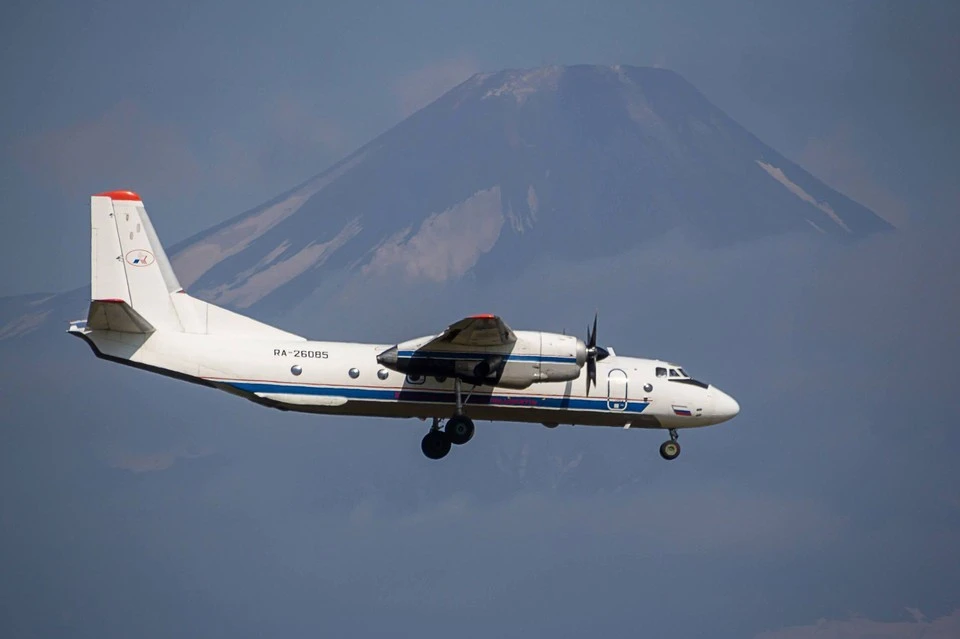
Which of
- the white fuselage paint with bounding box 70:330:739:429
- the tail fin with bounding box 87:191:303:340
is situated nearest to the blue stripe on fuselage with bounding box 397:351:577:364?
the white fuselage paint with bounding box 70:330:739:429

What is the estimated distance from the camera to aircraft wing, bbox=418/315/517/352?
133 ft

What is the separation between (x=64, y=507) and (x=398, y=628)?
125 ft

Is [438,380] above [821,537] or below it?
below

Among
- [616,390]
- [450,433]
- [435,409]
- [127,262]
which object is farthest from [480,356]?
[127,262]

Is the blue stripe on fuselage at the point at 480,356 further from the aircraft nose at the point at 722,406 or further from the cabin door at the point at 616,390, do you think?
the aircraft nose at the point at 722,406

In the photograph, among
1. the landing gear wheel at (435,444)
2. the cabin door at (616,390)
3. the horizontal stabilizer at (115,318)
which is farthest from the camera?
the cabin door at (616,390)

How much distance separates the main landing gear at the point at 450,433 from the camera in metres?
43.1

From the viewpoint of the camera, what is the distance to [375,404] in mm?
43156

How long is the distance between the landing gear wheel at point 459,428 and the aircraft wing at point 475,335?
2.31 meters

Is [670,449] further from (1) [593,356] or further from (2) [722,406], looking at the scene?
(1) [593,356]

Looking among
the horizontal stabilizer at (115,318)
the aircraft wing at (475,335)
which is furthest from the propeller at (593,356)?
the horizontal stabilizer at (115,318)

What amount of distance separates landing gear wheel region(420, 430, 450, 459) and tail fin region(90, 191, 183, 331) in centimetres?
821

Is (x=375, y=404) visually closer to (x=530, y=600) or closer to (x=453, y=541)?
(x=530, y=600)

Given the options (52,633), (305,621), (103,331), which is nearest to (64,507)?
(52,633)
